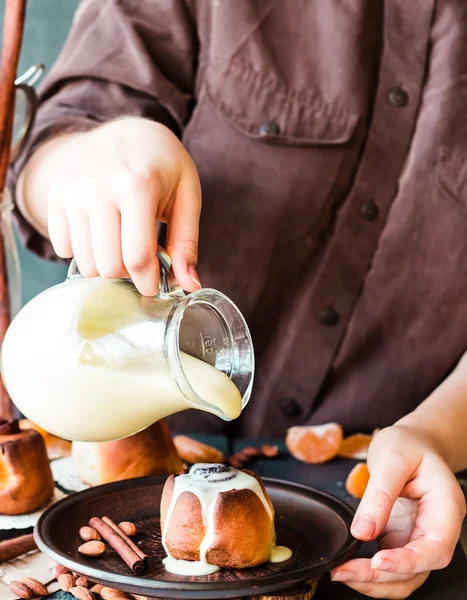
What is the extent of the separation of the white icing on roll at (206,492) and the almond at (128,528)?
6cm

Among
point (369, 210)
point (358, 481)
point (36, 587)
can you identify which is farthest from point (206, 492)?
point (369, 210)

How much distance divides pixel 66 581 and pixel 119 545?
0.07m

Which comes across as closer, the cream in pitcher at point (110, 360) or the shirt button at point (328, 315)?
the cream in pitcher at point (110, 360)

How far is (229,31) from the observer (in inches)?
52.4

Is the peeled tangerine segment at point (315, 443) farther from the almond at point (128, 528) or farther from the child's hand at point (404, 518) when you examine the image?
the almond at point (128, 528)

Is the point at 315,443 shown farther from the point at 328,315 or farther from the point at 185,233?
the point at 185,233

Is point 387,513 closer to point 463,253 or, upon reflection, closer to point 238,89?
point 463,253

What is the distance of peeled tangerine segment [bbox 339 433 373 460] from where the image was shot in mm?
1286

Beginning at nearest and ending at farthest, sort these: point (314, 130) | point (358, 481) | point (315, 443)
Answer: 1. point (358, 481)
2. point (315, 443)
3. point (314, 130)

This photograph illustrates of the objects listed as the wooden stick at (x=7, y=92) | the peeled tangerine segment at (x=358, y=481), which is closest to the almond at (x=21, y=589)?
the wooden stick at (x=7, y=92)

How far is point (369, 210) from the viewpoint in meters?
1.36

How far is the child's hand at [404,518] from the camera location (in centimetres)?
76

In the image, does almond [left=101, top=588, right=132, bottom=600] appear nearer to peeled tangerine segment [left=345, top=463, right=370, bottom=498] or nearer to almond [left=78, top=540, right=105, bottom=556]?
almond [left=78, top=540, right=105, bottom=556]

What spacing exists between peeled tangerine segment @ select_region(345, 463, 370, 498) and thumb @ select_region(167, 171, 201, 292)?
448mm
